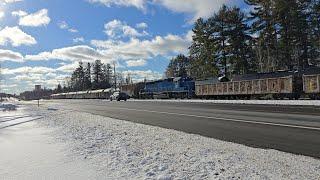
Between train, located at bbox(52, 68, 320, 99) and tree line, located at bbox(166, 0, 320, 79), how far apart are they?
1137cm

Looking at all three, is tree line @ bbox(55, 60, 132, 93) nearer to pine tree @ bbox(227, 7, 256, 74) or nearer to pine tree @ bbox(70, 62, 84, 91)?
pine tree @ bbox(70, 62, 84, 91)

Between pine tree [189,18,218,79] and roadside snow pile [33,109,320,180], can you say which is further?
pine tree [189,18,218,79]

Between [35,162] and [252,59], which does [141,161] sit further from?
[252,59]

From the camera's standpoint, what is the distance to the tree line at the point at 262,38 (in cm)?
6000

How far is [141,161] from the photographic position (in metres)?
8.51

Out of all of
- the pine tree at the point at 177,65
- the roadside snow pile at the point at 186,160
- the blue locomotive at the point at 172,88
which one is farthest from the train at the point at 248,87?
the pine tree at the point at 177,65

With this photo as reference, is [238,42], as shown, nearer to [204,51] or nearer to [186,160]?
[204,51]

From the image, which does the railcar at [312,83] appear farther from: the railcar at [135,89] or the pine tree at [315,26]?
the railcar at [135,89]

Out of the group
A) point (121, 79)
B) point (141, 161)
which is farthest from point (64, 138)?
point (121, 79)

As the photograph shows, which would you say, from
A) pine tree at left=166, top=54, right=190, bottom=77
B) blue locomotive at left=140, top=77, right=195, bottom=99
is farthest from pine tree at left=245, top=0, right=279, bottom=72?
pine tree at left=166, top=54, right=190, bottom=77

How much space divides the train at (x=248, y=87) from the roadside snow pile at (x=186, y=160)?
81.4 ft

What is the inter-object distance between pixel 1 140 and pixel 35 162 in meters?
4.93

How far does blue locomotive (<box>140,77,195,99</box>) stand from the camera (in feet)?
187

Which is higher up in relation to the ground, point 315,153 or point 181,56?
point 181,56
